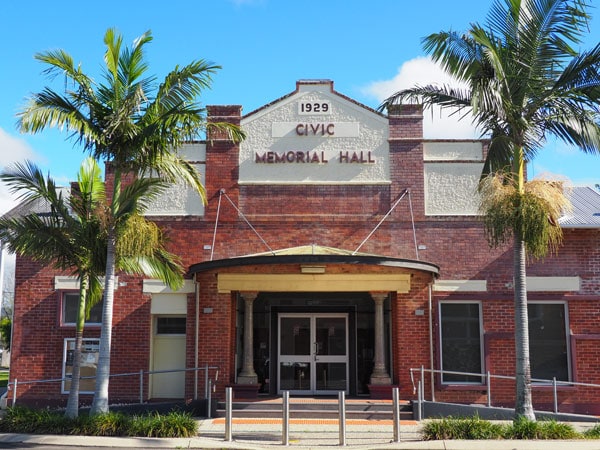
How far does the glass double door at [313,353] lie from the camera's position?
58.1 feet

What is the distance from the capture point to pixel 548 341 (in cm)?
1664

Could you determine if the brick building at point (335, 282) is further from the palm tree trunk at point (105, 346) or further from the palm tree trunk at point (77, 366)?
the palm tree trunk at point (105, 346)

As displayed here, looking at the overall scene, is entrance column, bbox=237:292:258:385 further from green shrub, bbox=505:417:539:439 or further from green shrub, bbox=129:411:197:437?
green shrub, bbox=505:417:539:439

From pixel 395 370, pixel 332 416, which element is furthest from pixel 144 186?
pixel 395 370

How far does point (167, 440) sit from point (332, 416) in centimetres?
420

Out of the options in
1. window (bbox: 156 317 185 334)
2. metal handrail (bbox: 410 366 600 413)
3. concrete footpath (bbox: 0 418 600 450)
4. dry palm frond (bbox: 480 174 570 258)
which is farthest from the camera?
window (bbox: 156 317 185 334)

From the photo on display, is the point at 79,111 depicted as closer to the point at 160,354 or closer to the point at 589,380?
the point at 160,354

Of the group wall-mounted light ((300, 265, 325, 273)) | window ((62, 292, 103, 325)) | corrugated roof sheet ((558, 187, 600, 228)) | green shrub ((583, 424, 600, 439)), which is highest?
corrugated roof sheet ((558, 187, 600, 228))

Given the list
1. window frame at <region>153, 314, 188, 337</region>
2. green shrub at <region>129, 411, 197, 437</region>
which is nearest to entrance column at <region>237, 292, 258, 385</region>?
window frame at <region>153, 314, 188, 337</region>

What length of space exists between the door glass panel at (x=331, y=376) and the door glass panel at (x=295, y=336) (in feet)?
1.95

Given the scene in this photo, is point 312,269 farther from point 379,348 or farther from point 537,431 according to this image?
point 537,431

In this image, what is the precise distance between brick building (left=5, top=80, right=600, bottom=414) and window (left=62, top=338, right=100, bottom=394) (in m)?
0.05

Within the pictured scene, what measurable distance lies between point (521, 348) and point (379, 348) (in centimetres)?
483

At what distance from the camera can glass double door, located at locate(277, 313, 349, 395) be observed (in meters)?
17.7
